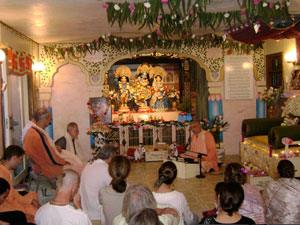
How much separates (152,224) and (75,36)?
23.2ft

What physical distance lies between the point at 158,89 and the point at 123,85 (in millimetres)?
1146

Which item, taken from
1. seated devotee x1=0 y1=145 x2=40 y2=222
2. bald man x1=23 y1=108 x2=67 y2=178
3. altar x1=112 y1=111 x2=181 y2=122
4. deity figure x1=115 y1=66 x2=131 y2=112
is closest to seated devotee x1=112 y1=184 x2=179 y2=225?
seated devotee x1=0 y1=145 x2=40 y2=222

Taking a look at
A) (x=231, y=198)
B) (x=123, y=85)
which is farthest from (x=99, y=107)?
(x=231, y=198)

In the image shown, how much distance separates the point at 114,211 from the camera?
3.34 m

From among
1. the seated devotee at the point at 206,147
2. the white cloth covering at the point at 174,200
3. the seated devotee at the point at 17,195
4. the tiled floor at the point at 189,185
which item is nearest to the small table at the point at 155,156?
the tiled floor at the point at 189,185

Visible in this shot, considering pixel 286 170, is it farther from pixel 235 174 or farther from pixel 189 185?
pixel 189 185

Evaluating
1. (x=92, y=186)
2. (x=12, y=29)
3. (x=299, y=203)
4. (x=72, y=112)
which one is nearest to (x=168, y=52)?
(x=72, y=112)

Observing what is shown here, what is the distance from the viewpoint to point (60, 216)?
2.58m

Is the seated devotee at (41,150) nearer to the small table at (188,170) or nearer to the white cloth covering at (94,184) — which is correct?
the white cloth covering at (94,184)

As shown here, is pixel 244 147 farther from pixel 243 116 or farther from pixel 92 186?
pixel 92 186

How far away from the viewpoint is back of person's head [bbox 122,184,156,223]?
232cm

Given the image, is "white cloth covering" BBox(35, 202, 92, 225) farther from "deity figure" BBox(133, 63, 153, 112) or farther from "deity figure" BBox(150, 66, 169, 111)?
"deity figure" BBox(150, 66, 169, 111)

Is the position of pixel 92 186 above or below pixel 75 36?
below

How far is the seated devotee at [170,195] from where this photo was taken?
3250mm
